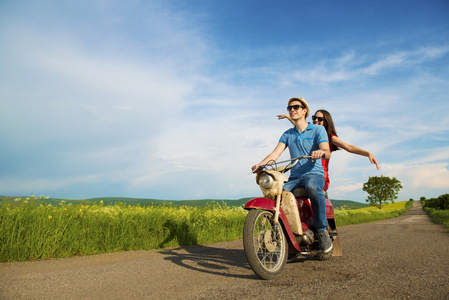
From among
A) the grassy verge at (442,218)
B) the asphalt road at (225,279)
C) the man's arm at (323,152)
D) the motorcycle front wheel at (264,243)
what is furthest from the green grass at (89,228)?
the grassy verge at (442,218)

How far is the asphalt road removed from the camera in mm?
3174

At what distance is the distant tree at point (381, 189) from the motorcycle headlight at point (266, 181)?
74287 mm

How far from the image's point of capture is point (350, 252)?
602cm

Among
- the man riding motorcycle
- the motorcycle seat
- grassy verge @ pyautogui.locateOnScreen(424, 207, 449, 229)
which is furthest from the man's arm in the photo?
grassy verge @ pyautogui.locateOnScreen(424, 207, 449, 229)

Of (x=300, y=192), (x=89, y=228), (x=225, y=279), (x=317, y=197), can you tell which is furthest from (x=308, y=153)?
Result: (x=89, y=228)

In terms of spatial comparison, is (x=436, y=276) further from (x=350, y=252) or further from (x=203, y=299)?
(x=203, y=299)

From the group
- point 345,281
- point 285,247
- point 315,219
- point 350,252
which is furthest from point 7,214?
point 350,252

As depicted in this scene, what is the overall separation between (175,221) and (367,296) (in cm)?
601

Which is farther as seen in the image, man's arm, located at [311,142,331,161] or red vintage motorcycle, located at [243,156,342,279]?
man's arm, located at [311,142,331,161]

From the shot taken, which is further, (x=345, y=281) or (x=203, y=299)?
(x=345, y=281)

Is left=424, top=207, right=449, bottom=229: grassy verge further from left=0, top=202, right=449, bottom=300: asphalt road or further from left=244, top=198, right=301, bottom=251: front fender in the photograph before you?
left=244, top=198, right=301, bottom=251: front fender

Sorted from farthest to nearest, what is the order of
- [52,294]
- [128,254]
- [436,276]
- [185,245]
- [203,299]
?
[185,245]
[128,254]
[436,276]
[52,294]
[203,299]

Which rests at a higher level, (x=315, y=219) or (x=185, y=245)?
(x=315, y=219)

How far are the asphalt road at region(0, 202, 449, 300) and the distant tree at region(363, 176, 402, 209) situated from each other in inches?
2822
